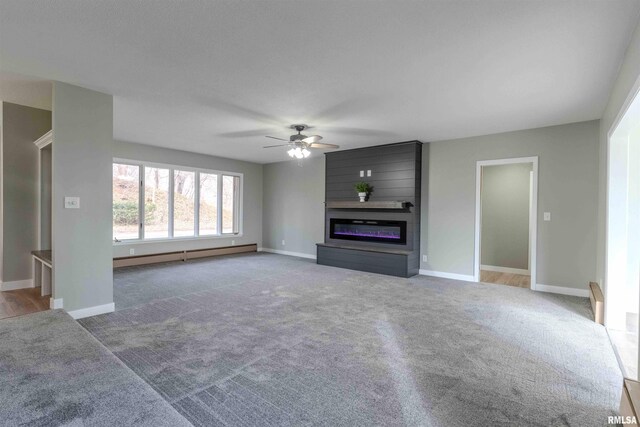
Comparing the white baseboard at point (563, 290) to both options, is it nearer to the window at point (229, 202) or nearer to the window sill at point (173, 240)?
the window sill at point (173, 240)

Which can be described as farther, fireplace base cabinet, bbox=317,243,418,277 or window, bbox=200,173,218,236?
window, bbox=200,173,218,236

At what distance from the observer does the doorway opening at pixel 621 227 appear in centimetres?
323

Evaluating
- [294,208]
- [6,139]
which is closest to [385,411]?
[6,139]

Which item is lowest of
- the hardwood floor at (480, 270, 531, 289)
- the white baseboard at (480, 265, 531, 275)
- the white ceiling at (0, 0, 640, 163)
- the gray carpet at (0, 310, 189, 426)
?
the hardwood floor at (480, 270, 531, 289)

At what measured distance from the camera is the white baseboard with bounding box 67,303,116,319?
3.41m

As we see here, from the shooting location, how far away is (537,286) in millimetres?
4871

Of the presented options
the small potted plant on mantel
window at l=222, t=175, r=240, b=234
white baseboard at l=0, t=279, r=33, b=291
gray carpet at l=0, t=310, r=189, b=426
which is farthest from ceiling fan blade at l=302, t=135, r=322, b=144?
white baseboard at l=0, t=279, r=33, b=291

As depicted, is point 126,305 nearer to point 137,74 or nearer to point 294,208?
point 137,74

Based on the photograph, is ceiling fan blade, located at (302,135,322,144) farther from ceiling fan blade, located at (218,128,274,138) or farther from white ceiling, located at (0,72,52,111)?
white ceiling, located at (0,72,52,111)

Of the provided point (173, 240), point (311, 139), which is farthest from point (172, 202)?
point (311, 139)

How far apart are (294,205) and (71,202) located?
207 inches

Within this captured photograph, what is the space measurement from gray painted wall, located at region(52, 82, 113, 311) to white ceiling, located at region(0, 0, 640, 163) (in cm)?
30

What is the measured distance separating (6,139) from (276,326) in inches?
184

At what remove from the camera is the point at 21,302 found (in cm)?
387
